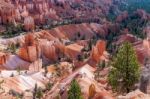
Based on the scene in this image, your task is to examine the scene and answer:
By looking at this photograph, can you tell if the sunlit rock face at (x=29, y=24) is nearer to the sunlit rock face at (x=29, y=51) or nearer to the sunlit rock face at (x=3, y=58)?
the sunlit rock face at (x=29, y=51)

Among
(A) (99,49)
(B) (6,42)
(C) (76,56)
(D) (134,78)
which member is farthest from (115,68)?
(B) (6,42)

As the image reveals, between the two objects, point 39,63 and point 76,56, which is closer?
point 39,63

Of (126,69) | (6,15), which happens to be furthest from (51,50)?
(126,69)

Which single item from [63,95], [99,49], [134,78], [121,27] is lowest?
[121,27]

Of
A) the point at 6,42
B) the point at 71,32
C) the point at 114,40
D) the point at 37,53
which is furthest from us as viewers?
the point at 71,32

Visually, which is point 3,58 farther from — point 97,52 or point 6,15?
point 6,15

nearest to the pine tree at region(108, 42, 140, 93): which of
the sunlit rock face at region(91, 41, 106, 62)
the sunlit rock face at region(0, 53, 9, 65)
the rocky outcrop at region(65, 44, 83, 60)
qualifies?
the sunlit rock face at region(91, 41, 106, 62)

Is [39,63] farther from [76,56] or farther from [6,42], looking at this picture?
[6,42]
